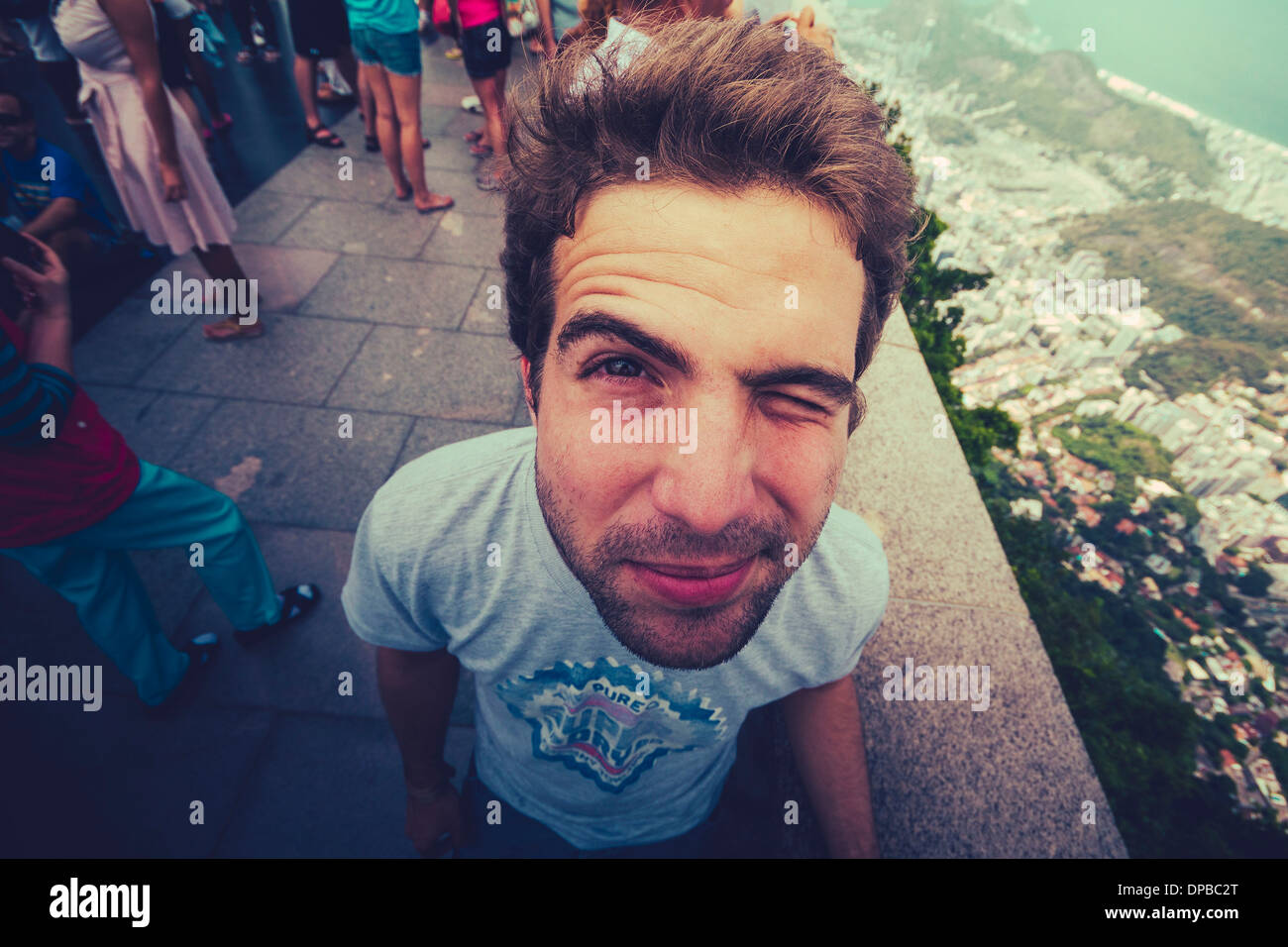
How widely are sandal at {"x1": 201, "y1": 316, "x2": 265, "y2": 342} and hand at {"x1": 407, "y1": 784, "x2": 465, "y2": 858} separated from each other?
425 cm

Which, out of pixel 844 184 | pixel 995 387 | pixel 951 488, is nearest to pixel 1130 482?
pixel 995 387

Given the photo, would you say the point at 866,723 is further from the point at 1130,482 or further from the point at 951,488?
the point at 1130,482

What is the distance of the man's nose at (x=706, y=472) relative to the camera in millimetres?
957

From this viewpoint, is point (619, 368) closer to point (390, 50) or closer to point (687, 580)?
point (687, 580)

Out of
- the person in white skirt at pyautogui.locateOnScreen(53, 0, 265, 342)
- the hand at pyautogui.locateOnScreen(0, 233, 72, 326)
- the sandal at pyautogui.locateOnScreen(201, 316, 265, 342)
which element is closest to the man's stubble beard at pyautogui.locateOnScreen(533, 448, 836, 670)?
the hand at pyautogui.locateOnScreen(0, 233, 72, 326)

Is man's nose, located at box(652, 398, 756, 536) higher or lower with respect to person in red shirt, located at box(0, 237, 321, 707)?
higher

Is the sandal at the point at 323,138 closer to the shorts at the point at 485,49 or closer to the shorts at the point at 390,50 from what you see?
the shorts at the point at 390,50

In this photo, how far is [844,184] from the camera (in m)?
1.06

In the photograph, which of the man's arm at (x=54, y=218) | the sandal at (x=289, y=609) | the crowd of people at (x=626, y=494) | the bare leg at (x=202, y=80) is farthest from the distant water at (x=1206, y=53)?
the sandal at (x=289, y=609)

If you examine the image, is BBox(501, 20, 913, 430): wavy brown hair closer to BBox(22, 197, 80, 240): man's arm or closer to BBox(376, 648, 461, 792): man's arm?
BBox(376, 648, 461, 792): man's arm

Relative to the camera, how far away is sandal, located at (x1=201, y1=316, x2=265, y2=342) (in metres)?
4.35

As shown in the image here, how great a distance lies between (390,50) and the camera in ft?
16.0

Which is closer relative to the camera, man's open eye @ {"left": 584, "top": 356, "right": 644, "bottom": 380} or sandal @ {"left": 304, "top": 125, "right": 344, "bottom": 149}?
man's open eye @ {"left": 584, "top": 356, "right": 644, "bottom": 380}
